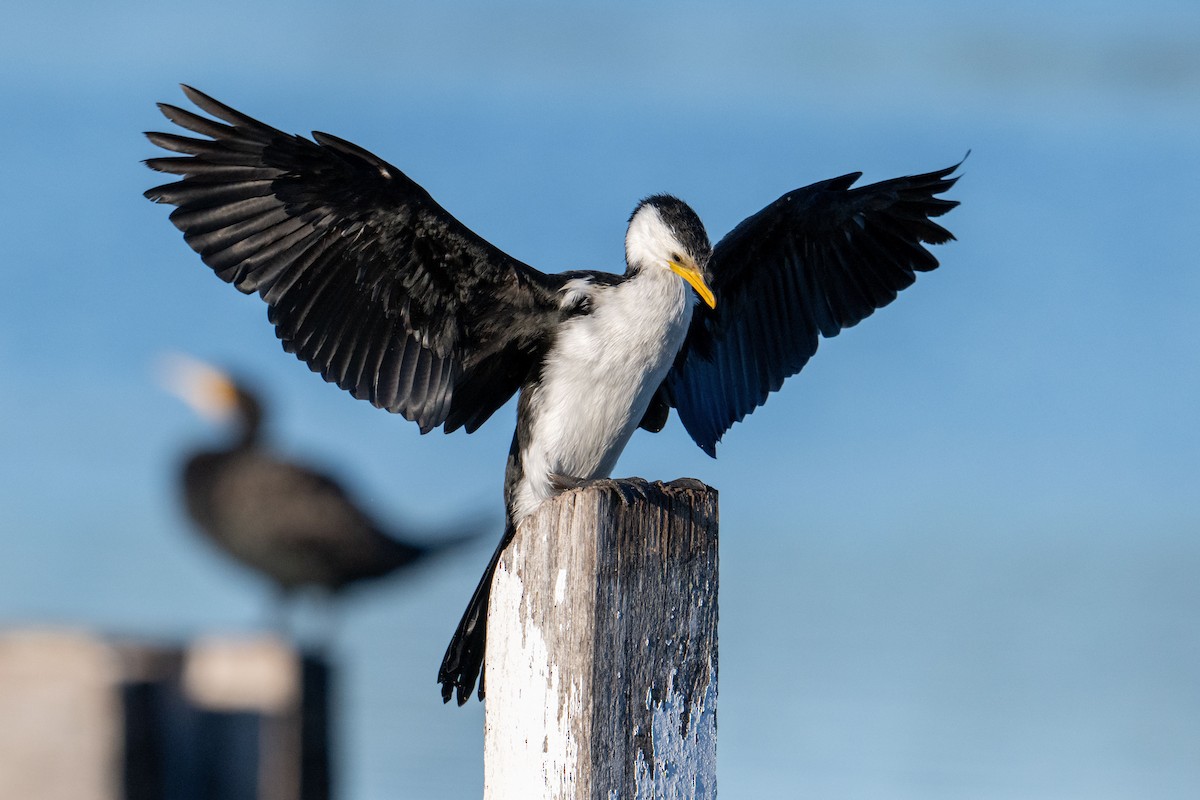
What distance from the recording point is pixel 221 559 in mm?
9844

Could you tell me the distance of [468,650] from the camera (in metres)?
4.21

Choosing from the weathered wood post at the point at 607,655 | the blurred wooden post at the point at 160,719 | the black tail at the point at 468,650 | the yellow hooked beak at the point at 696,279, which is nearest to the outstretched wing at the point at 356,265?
the yellow hooked beak at the point at 696,279

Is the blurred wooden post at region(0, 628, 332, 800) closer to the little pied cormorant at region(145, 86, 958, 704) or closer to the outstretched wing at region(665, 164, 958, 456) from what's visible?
the little pied cormorant at region(145, 86, 958, 704)

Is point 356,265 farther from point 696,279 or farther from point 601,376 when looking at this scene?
point 696,279

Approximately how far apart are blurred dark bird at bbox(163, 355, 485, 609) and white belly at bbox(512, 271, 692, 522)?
15.6 ft

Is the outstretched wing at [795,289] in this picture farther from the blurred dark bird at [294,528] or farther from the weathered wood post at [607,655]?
the blurred dark bird at [294,528]

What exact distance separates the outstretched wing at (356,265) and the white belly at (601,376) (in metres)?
0.16

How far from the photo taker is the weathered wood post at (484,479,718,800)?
2.93m

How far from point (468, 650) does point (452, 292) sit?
1.13 meters

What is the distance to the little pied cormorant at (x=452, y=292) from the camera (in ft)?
14.3

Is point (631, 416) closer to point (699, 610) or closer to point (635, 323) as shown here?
point (635, 323)

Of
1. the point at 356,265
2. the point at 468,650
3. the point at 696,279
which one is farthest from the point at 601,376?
the point at 468,650

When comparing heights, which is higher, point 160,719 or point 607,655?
point 160,719

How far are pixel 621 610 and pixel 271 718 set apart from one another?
399 cm
